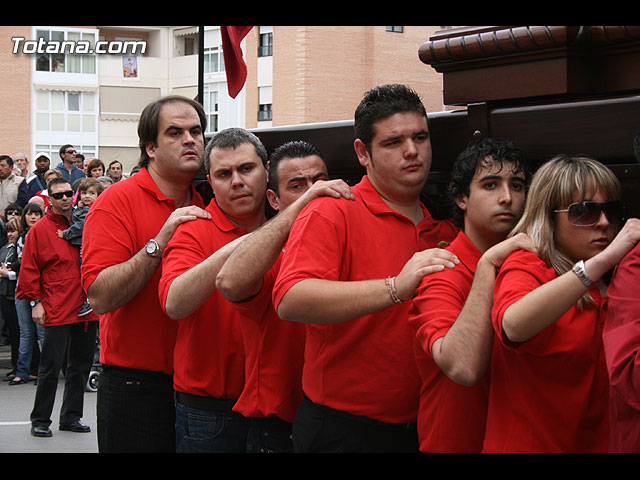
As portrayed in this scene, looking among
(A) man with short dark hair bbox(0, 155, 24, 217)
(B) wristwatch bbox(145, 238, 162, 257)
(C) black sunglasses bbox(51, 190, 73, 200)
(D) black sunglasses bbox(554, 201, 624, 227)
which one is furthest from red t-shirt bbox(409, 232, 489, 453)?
(A) man with short dark hair bbox(0, 155, 24, 217)

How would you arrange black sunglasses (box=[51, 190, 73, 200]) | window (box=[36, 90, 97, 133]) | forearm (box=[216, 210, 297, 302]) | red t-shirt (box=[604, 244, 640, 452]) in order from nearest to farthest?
red t-shirt (box=[604, 244, 640, 452]), forearm (box=[216, 210, 297, 302]), black sunglasses (box=[51, 190, 73, 200]), window (box=[36, 90, 97, 133])

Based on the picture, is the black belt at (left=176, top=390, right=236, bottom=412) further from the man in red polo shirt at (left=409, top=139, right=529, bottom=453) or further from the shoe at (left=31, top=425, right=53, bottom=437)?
the shoe at (left=31, top=425, right=53, bottom=437)

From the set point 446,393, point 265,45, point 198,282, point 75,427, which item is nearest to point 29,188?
point 75,427

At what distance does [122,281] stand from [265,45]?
30.9 metres

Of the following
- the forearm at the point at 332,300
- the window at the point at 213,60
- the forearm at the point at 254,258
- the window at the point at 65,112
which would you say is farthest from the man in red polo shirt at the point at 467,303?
the window at the point at 65,112

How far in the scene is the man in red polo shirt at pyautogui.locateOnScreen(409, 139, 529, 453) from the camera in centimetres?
206

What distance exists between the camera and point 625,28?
2.27m

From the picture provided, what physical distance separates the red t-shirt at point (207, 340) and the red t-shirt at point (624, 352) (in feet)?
Answer: 4.88

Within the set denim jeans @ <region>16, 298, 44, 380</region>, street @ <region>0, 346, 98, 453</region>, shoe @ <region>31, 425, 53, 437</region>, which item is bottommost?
street @ <region>0, 346, 98, 453</region>

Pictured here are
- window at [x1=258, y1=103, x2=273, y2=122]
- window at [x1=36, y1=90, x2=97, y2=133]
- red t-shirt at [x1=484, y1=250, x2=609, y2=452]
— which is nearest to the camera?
red t-shirt at [x1=484, y1=250, x2=609, y2=452]

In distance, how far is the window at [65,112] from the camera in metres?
37.2

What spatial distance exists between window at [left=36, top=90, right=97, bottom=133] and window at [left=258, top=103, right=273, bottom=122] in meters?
9.55

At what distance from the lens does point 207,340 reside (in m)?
3.05

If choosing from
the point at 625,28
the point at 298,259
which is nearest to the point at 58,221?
the point at 298,259
